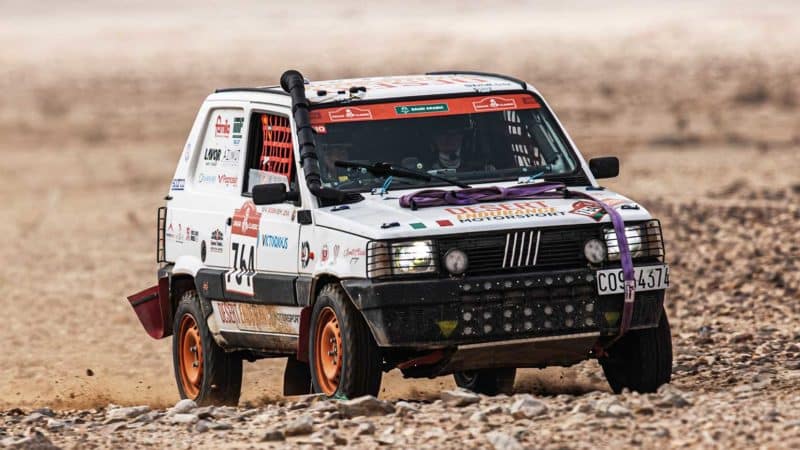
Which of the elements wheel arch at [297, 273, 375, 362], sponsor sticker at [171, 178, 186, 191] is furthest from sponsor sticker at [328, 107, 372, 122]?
sponsor sticker at [171, 178, 186, 191]

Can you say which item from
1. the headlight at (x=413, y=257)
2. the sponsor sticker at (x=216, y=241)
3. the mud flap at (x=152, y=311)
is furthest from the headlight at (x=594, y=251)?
the mud flap at (x=152, y=311)

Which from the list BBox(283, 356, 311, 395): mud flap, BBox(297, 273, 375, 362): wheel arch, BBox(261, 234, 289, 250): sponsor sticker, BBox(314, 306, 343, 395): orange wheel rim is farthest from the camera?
BBox(283, 356, 311, 395): mud flap

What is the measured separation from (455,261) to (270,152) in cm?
208

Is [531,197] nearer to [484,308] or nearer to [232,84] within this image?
[484,308]

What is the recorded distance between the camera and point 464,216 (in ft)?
30.6

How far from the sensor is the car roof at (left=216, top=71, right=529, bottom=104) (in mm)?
10641

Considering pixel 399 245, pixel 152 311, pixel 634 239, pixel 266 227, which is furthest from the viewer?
pixel 152 311

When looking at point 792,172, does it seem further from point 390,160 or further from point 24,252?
point 390,160

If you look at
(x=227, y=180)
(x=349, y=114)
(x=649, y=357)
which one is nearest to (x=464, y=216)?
(x=649, y=357)

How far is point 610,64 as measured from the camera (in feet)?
211

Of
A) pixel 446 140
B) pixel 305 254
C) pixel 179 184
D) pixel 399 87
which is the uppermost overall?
pixel 399 87

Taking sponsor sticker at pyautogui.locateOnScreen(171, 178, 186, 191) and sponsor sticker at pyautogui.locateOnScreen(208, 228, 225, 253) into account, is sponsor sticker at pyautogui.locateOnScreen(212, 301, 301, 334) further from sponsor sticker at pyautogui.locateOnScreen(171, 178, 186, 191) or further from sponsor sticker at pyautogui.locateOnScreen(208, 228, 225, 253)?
sponsor sticker at pyautogui.locateOnScreen(171, 178, 186, 191)

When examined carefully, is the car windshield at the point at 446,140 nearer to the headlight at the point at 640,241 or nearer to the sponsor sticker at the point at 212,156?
the headlight at the point at 640,241

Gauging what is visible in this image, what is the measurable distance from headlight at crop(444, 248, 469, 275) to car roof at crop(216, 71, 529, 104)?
1756mm
